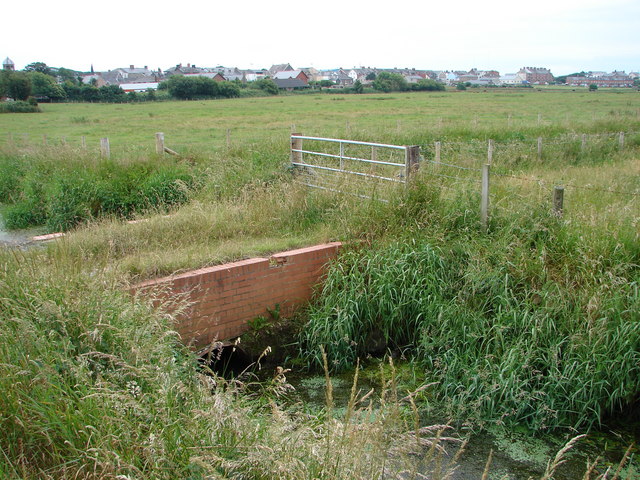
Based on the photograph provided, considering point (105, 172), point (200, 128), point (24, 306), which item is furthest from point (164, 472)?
point (200, 128)

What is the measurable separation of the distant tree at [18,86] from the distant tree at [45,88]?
165 inches

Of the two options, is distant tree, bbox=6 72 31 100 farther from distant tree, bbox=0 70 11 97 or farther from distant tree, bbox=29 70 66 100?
distant tree, bbox=29 70 66 100

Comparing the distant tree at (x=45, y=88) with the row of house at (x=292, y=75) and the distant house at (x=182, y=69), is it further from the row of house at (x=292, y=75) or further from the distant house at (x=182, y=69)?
the distant house at (x=182, y=69)

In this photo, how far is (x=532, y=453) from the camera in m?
4.95

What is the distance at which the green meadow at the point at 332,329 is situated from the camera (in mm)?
2920

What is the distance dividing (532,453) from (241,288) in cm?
365

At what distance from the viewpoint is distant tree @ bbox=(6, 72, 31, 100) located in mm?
42928

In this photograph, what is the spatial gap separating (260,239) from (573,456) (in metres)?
4.81

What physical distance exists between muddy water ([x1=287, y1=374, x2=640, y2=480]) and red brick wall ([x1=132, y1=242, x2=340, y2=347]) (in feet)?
8.46

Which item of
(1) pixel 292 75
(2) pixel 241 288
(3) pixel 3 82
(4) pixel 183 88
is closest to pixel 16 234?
(2) pixel 241 288

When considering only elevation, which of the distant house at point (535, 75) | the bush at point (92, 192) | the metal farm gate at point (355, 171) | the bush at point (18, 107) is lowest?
the bush at point (92, 192)

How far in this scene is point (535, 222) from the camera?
695cm

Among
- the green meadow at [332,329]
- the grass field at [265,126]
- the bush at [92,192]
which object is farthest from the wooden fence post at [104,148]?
the grass field at [265,126]

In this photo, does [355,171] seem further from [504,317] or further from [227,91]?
[227,91]
